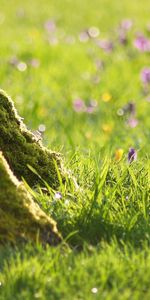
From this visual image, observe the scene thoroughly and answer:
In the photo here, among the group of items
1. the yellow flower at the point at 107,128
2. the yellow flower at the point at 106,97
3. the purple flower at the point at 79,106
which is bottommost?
the yellow flower at the point at 107,128

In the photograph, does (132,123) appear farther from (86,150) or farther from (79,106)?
(86,150)

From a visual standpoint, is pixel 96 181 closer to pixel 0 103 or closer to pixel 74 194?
pixel 74 194

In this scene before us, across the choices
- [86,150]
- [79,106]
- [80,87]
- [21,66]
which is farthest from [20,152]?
[21,66]

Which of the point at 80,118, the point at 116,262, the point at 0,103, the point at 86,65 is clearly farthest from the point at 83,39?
the point at 116,262

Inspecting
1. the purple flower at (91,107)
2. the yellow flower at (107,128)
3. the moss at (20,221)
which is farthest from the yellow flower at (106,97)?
the moss at (20,221)

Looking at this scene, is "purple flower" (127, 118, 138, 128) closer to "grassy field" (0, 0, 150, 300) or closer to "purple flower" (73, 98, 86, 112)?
"grassy field" (0, 0, 150, 300)

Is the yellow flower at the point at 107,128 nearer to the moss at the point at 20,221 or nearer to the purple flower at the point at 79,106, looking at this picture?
the purple flower at the point at 79,106
